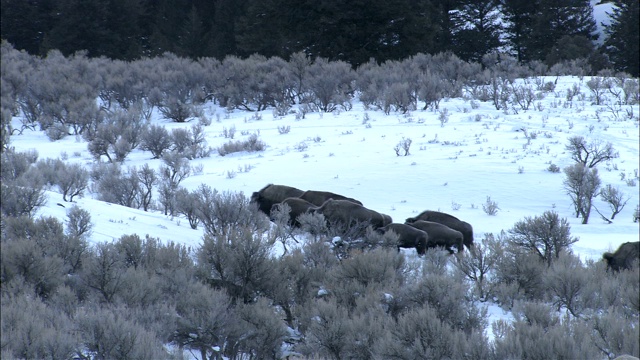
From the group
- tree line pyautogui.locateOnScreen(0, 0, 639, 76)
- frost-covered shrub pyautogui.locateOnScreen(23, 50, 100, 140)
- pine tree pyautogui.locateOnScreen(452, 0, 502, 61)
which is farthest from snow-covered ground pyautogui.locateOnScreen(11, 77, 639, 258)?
pine tree pyautogui.locateOnScreen(452, 0, 502, 61)

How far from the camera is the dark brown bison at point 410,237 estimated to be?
9758 millimetres

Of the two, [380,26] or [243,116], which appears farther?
[380,26]

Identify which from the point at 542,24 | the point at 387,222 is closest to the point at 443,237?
the point at 387,222

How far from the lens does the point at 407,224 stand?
33.4 ft

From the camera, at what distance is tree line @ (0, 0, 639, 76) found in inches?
1153

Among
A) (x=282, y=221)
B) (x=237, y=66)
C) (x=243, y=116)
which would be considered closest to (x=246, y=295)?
(x=282, y=221)

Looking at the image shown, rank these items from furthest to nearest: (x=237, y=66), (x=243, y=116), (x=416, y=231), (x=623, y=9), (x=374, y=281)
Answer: (x=623, y=9)
(x=237, y=66)
(x=243, y=116)
(x=416, y=231)
(x=374, y=281)

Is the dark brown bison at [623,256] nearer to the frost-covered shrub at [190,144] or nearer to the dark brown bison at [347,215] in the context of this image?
the dark brown bison at [347,215]

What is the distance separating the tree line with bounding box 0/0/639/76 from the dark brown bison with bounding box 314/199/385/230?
18.7 metres

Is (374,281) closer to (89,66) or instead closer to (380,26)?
(89,66)

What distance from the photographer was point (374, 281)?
740cm

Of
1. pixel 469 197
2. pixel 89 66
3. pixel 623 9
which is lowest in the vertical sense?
pixel 469 197

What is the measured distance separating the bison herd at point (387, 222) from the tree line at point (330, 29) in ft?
60.0

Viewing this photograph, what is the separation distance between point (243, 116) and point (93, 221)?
1237cm
